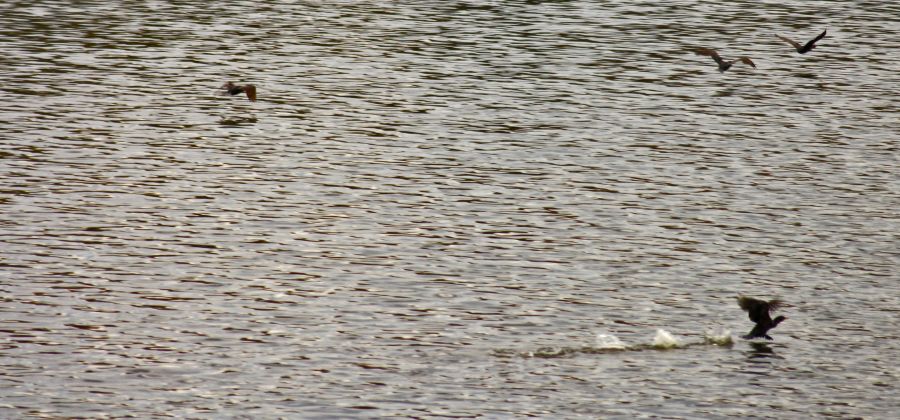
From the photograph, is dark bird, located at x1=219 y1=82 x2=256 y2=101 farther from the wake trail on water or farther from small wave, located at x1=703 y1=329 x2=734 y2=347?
small wave, located at x1=703 y1=329 x2=734 y2=347

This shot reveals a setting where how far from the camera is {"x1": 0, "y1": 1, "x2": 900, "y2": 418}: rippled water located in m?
19.5

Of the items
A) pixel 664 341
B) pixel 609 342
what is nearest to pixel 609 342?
pixel 609 342

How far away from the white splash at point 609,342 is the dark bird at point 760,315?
173 cm

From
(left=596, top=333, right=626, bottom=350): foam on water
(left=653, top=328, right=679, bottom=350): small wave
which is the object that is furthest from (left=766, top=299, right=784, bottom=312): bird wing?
(left=596, top=333, right=626, bottom=350): foam on water

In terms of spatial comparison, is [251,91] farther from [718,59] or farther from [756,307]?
[756,307]

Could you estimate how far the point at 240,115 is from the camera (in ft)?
115

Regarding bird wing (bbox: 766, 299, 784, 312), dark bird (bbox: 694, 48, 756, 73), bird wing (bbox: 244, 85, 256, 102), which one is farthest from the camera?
dark bird (bbox: 694, 48, 756, 73)

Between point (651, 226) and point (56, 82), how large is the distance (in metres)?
16.3

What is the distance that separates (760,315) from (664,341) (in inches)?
53.6

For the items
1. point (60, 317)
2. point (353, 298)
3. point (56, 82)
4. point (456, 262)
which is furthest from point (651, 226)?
point (56, 82)

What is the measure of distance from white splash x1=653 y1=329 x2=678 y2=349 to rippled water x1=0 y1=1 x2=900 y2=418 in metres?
0.05

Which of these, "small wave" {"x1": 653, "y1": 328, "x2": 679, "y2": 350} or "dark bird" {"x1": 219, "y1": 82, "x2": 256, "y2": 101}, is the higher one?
"dark bird" {"x1": 219, "y1": 82, "x2": 256, "y2": 101}

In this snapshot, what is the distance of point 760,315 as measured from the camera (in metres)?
21.1

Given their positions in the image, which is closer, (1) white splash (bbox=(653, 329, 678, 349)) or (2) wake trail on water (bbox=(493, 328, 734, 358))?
(2) wake trail on water (bbox=(493, 328, 734, 358))
